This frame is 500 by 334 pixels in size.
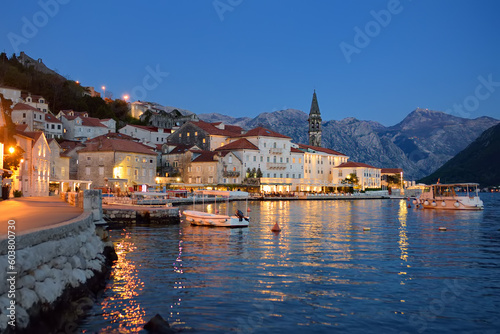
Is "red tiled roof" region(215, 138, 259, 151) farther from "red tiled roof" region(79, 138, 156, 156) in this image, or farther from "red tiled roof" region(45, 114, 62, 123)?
"red tiled roof" region(45, 114, 62, 123)

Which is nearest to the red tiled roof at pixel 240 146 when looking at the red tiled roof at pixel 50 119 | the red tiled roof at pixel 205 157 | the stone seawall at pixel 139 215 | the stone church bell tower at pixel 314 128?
the red tiled roof at pixel 205 157

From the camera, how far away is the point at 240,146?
106 m

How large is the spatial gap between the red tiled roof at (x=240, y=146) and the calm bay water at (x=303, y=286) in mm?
76900

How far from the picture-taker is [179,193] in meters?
82.0


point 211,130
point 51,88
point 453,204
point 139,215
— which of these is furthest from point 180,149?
point 139,215

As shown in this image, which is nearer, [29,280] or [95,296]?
[29,280]

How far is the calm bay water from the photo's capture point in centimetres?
1243

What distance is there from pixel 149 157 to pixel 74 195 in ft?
188

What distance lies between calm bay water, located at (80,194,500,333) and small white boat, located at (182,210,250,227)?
301 inches

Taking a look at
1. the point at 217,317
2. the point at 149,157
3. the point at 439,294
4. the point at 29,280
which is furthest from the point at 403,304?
the point at 149,157

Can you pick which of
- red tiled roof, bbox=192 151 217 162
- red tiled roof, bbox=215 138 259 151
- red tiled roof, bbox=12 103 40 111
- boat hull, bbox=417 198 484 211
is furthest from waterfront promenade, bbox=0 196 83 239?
red tiled roof, bbox=215 138 259 151

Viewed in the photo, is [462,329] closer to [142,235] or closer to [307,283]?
[307,283]

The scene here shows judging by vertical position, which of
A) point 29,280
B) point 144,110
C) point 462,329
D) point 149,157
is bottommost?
point 462,329

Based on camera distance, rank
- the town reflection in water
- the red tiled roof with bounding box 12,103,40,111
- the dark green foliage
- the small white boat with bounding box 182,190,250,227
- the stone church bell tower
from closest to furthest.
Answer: the town reflection in water < the small white boat with bounding box 182,190,250,227 < the red tiled roof with bounding box 12,103,40,111 < the dark green foliage < the stone church bell tower
